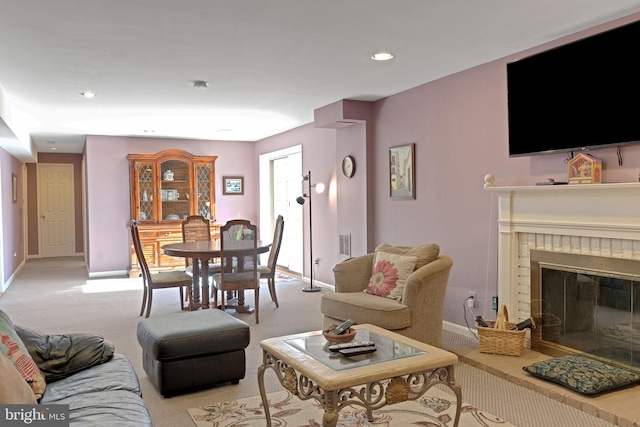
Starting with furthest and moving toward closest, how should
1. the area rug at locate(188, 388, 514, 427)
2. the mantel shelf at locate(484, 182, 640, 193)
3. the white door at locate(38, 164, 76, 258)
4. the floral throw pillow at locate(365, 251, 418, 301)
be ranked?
the white door at locate(38, 164, 76, 258), the floral throw pillow at locate(365, 251, 418, 301), the mantel shelf at locate(484, 182, 640, 193), the area rug at locate(188, 388, 514, 427)

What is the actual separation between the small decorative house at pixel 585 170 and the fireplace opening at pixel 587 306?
529 millimetres

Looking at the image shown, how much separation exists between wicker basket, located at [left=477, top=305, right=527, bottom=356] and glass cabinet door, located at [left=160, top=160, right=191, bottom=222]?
619cm

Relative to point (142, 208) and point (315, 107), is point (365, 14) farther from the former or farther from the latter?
point (142, 208)

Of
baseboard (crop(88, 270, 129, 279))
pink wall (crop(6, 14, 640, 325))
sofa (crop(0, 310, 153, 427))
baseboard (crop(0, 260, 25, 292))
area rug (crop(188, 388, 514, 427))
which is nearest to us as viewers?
sofa (crop(0, 310, 153, 427))

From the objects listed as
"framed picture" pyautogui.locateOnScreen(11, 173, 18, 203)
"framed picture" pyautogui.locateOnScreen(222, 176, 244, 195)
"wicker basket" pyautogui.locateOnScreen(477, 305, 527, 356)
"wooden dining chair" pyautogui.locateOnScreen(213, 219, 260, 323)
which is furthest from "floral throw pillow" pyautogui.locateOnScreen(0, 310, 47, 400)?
"framed picture" pyautogui.locateOnScreen(11, 173, 18, 203)

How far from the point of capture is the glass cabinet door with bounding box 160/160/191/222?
8.61 m

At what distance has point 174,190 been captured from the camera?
8.70 m

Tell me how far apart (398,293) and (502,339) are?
824mm

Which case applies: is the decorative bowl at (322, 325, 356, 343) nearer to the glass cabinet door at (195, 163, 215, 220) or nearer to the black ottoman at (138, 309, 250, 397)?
the black ottoman at (138, 309, 250, 397)

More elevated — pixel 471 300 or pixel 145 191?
pixel 145 191

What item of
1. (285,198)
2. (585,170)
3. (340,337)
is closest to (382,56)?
(585,170)

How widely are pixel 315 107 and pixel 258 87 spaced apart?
1197mm

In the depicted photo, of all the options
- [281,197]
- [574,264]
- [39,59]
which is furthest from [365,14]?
[281,197]

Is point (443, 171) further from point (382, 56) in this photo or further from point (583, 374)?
point (583, 374)
